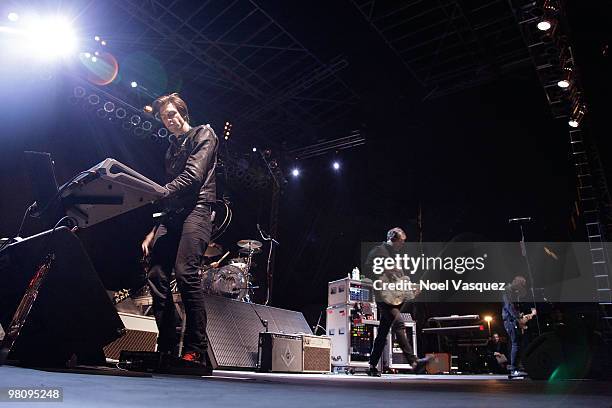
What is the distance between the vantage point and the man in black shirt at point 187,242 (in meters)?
2.70

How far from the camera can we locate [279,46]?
8.50 m

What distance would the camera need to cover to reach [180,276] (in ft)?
8.78

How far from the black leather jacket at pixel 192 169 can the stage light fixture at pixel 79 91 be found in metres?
5.44

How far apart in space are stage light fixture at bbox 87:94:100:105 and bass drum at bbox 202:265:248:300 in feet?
11.9

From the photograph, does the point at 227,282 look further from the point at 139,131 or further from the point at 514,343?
the point at 514,343

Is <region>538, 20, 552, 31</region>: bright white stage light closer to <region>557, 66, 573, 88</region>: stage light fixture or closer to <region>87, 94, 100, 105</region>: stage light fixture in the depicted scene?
<region>557, 66, 573, 88</region>: stage light fixture

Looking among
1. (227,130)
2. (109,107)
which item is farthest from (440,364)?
(109,107)

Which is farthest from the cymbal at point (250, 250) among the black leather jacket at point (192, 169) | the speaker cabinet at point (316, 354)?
the black leather jacket at point (192, 169)

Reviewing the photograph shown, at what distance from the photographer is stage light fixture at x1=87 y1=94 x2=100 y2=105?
761 centimetres

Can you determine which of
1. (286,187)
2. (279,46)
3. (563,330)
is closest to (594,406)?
(563,330)

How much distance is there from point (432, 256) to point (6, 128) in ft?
29.4

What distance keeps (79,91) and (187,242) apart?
606 cm

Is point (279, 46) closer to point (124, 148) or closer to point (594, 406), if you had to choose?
point (124, 148)

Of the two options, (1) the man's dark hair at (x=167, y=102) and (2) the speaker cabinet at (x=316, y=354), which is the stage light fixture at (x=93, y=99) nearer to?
(1) the man's dark hair at (x=167, y=102)
